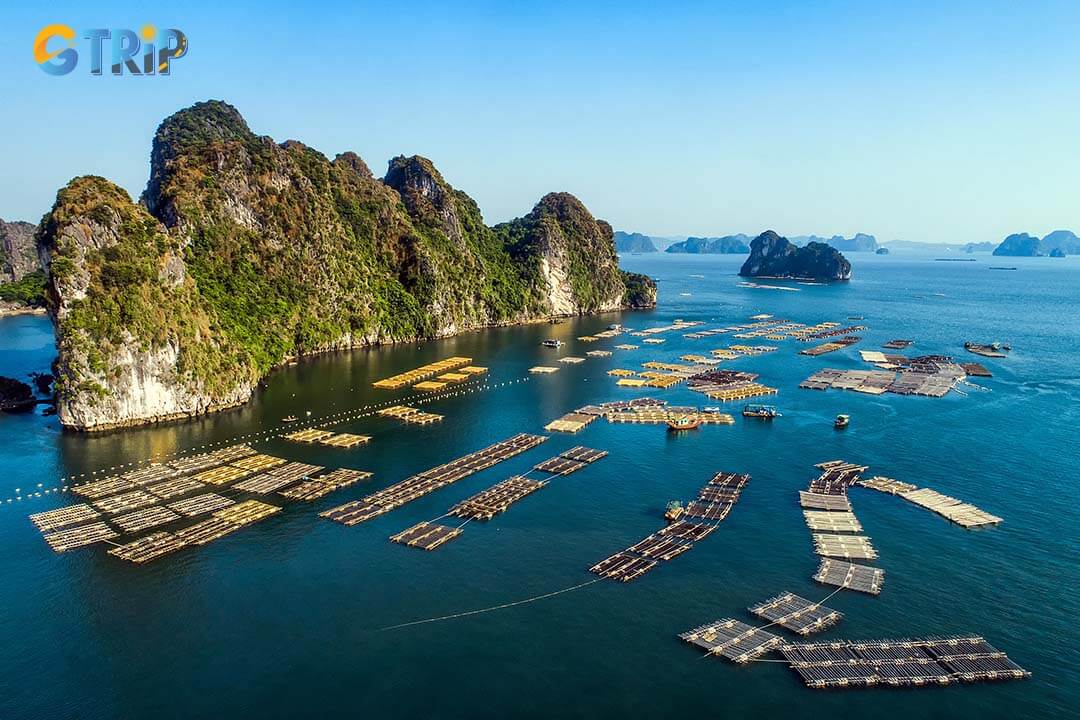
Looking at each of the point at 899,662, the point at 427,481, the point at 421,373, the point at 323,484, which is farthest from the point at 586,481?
the point at 421,373

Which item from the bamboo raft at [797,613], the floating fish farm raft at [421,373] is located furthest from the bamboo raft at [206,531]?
the floating fish farm raft at [421,373]

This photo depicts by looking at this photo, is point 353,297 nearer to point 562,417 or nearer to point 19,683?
point 562,417

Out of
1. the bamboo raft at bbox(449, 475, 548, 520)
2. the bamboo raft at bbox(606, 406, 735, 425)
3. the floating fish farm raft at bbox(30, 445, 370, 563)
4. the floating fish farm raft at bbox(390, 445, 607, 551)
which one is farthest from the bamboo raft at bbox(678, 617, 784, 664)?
the bamboo raft at bbox(606, 406, 735, 425)

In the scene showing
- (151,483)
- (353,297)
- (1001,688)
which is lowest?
(1001,688)

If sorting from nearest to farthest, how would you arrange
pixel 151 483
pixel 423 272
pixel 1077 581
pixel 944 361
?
1. pixel 1077 581
2. pixel 151 483
3. pixel 944 361
4. pixel 423 272

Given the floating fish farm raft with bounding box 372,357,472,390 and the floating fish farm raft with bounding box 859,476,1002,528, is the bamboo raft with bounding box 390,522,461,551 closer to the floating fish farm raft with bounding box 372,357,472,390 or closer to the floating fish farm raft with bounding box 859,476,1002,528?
the floating fish farm raft with bounding box 859,476,1002,528

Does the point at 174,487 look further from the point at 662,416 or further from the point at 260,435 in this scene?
the point at 662,416

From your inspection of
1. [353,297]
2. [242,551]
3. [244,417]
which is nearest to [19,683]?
[242,551]
